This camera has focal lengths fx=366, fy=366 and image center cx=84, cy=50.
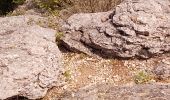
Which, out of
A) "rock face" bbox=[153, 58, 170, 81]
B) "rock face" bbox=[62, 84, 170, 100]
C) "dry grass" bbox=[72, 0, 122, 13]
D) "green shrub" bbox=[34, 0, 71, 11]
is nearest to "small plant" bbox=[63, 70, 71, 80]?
"rock face" bbox=[62, 84, 170, 100]

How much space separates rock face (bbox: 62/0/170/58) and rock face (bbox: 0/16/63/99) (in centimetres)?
53

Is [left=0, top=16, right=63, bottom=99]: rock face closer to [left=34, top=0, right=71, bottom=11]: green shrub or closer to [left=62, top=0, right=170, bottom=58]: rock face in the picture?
[left=62, top=0, right=170, bottom=58]: rock face

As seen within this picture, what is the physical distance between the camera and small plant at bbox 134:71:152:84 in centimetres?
553

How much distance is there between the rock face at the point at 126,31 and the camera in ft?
19.1

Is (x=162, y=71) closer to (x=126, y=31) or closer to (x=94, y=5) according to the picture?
(x=126, y=31)

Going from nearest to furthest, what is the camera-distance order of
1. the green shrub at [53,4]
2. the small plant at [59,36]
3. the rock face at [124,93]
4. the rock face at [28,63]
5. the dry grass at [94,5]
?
the rock face at [124,93], the rock face at [28,63], the small plant at [59,36], the dry grass at [94,5], the green shrub at [53,4]

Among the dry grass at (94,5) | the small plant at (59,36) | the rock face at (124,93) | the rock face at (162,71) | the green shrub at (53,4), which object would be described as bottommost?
the rock face at (124,93)

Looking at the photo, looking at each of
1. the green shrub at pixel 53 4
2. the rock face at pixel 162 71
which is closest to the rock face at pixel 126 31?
the rock face at pixel 162 71

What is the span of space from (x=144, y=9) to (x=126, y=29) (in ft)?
1.77

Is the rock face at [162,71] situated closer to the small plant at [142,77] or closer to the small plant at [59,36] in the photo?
the small plant at [142,77]

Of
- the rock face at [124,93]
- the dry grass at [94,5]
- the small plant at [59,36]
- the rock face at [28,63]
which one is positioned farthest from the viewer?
the dry grass at [94,5]

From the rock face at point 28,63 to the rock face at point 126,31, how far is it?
53cm

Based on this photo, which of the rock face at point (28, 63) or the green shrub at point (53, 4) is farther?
the green shrub at point (53, 4)

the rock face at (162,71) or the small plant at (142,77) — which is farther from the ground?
the rock face at (162,71)
